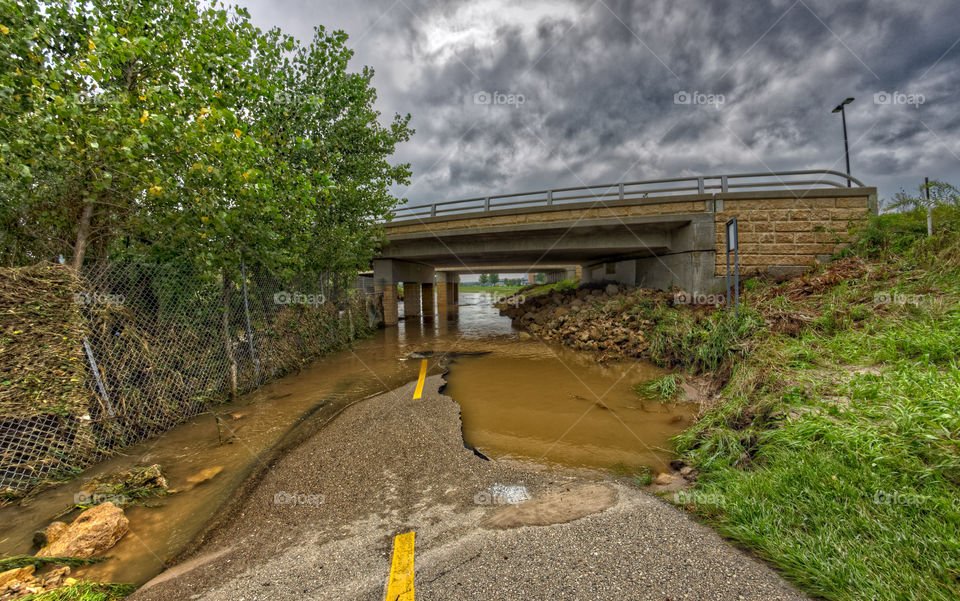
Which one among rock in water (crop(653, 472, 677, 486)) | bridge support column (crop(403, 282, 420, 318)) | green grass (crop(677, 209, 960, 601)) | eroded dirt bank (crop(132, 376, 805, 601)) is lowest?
rock in water (crop(653, 472, 677, 486))

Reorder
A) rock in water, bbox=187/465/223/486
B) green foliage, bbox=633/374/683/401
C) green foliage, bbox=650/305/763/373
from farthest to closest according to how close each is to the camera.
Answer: green foliage, bbox=650/305/763/373 < green foliage, bbox=633/374/683/401 < rock in water, bbox=187/465/223/486

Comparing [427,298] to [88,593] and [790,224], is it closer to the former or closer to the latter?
[790,224]

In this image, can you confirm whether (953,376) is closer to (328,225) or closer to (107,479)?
(107,479)

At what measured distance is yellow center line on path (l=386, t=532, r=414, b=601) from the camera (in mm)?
2091

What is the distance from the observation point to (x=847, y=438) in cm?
307

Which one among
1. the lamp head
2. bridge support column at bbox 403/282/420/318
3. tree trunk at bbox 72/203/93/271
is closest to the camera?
tree trunk at bbox 72/203/93/271

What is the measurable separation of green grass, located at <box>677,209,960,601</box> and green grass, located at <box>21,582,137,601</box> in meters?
4.22

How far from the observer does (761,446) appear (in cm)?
358

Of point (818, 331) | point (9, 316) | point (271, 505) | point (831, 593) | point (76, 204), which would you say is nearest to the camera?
point (831, 593)

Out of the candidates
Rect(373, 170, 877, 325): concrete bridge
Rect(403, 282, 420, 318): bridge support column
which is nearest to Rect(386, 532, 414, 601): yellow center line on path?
Rect(373, 170, 877, 325): concrete bridge

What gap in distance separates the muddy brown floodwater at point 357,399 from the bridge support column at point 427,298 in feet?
51.9

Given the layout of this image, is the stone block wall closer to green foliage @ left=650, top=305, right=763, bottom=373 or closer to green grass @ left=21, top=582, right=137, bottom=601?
green foliage @ left=650, top=305, right=763, bottom=373

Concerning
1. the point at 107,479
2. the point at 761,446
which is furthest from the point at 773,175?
the point at 107,479

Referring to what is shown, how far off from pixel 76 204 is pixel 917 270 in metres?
15.1
